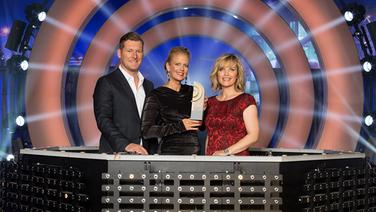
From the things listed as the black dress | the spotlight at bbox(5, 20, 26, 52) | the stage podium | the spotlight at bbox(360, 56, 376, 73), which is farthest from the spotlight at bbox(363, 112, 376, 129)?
the spotlight at bbox(5, 20, 26, 52)

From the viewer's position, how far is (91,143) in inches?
294

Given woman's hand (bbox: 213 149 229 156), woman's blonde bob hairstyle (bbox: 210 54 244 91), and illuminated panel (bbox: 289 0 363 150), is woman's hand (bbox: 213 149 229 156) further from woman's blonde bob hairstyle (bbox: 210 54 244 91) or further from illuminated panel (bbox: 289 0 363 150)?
illuminated panel (bbox: 289 0 363 150)

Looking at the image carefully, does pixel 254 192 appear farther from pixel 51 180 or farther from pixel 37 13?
pixel 37 13


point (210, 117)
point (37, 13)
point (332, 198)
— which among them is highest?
point (37, 13)

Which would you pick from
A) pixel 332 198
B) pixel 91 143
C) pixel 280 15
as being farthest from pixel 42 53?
pixel 332 198

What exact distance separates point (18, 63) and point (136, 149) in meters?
3.13

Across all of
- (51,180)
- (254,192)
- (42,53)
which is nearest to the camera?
(254,192)

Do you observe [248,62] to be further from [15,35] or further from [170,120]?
[170,120]

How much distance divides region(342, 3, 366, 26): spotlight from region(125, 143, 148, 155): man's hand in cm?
353

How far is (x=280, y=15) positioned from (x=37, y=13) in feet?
9.06

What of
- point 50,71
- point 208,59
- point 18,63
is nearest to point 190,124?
point 50,71

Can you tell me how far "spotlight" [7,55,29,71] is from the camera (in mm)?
7410

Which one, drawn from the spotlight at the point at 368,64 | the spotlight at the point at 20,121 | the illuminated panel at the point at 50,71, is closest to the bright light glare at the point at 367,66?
the spotlight at the point at 368,64

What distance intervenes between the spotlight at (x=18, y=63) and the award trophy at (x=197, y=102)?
10.6ft
